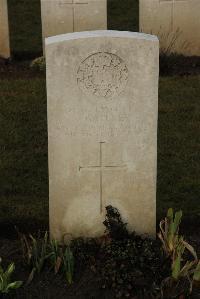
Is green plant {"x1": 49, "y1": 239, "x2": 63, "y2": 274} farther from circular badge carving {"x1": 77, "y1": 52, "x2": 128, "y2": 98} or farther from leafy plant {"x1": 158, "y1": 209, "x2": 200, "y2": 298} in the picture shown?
circular badge carving {"x1": 77, "y1": 52, "x2": 128, "y2": 98}

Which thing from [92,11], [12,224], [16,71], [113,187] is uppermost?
[92,11]

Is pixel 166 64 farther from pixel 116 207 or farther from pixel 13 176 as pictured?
pixel 116 207

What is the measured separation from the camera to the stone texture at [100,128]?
423 cm

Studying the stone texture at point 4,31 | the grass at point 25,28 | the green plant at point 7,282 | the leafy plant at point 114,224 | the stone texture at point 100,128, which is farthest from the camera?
the grass at point 25,28

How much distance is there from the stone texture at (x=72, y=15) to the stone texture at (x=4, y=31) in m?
0.55

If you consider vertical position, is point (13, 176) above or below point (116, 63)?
below

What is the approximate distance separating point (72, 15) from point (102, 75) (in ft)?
16.7

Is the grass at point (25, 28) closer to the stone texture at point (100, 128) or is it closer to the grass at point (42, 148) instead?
the grass at point (42, 148)

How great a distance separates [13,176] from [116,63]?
202 centimetres

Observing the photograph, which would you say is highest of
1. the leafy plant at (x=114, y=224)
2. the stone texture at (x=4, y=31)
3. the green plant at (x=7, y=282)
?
the stone texture at (x=4, y=31)

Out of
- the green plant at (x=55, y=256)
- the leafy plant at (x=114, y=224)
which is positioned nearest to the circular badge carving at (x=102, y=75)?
the leafy plant at (x=114, y=224)

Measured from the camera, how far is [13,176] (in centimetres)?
591

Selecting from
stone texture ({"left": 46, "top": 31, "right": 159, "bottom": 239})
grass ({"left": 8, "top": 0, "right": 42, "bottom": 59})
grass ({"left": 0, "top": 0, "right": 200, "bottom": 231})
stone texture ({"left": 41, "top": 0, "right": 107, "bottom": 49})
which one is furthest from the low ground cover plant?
grass ({"left": 8, "top": 0, "right": 42, "bottom": 59})

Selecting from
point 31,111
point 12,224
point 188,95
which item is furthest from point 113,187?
point 188,95
